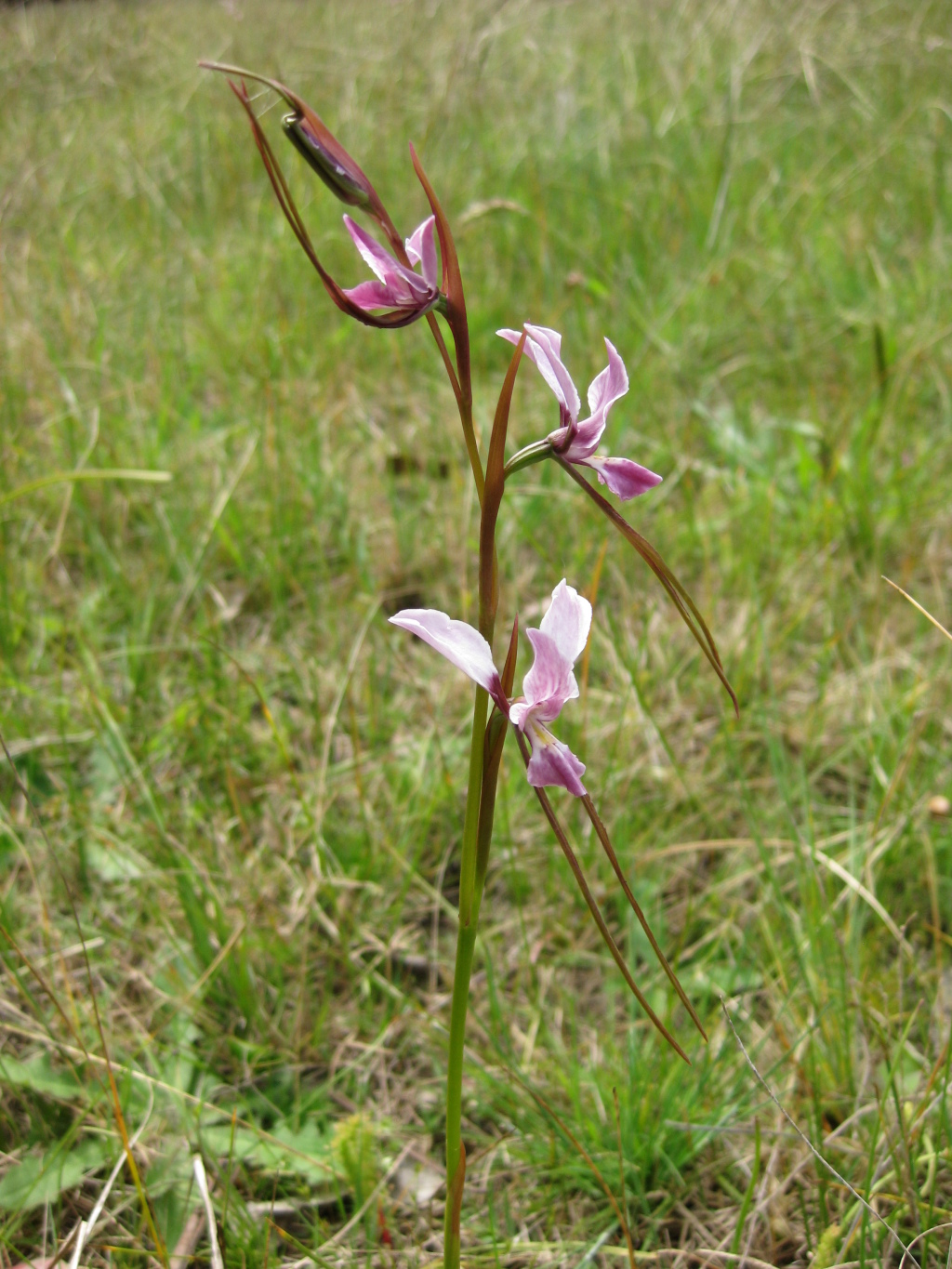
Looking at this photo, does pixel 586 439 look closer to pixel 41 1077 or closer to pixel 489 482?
pixel 489 482

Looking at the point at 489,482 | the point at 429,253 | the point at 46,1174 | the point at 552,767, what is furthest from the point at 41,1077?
the point at 429,253

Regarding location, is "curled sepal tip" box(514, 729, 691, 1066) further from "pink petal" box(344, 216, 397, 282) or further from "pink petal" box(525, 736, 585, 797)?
"pink petal" box(344, 216, 397, 282)

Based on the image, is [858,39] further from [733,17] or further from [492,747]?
[492,747]

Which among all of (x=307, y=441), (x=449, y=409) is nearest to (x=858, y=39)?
(x=449, y=409)

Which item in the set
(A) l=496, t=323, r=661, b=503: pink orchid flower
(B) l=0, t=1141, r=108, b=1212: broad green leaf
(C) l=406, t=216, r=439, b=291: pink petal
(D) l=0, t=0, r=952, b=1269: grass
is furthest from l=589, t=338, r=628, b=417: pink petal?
(B) l=0, t=1141, r=108, b=1212: broad green leaf

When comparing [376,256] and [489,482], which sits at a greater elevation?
[376,256]

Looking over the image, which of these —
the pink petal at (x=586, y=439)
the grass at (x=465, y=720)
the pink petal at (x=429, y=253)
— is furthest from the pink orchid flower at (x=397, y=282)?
the grass at (x=465, y=720)

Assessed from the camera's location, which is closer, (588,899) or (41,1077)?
(588,899)
